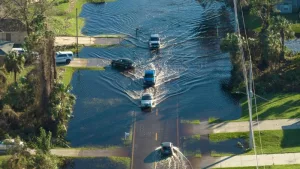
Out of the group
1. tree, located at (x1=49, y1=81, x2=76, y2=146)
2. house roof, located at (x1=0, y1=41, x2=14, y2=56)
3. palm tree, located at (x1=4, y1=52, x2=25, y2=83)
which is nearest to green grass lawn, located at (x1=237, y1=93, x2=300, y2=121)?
tree, located at (x1=49, y1=81, x2=76, y2=146)

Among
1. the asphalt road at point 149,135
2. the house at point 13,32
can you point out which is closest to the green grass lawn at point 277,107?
the asphalt road at point 149,135

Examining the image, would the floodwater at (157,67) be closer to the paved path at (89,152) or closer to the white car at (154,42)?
Result: the white car at (154,42)

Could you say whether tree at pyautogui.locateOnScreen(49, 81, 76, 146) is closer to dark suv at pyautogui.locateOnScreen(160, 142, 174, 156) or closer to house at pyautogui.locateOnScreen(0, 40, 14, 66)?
dark suv at pyautogui.locateOnScreen(160, 142, 174, 156)

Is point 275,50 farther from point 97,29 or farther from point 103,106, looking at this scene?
point 97,29

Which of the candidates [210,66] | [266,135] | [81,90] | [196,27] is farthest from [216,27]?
[266,135]

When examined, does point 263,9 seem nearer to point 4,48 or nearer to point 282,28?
point 282,28

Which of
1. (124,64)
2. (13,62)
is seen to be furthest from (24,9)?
(13,62)
